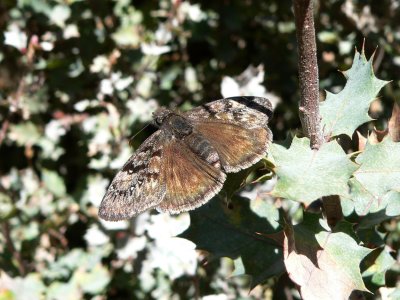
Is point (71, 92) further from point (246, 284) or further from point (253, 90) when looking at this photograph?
point (246, 284)

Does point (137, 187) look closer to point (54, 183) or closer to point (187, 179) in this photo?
point (187, 179)

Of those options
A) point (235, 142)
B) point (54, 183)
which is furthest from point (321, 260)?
point (54, 183)

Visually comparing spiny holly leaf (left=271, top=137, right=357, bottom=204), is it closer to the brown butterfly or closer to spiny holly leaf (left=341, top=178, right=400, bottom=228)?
the brown butterfly

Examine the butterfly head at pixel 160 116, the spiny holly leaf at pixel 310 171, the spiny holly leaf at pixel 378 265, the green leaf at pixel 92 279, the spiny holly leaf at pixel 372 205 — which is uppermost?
the spiny holly leaf at pixel 310 171

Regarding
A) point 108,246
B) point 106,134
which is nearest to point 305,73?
point 106,134

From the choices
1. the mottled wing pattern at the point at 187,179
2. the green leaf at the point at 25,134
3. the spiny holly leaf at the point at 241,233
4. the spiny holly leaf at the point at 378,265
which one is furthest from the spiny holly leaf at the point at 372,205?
the green leaf at the point at 25,134

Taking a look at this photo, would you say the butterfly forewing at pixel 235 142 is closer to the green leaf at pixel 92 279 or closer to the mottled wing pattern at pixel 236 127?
the mottled wing pattern at pixel 236 127

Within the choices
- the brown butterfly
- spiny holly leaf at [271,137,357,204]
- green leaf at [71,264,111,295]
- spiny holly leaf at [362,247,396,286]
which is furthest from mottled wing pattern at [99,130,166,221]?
green leaf at [71,264,111,295]
